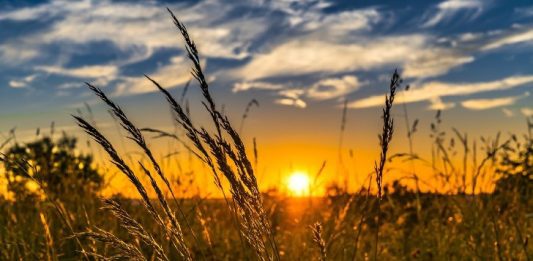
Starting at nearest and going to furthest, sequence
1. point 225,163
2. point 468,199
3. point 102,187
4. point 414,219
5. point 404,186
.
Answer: point 225,163 < point 468,199 < point 102,187 < point 414,219 < point 404,186

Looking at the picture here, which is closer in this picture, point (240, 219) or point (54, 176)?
point (240, 219)

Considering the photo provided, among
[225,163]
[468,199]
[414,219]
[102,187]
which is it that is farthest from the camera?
[414,219]

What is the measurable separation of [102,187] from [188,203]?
34.9 inches

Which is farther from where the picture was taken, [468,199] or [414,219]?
[414,219]

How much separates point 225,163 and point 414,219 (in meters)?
5.21

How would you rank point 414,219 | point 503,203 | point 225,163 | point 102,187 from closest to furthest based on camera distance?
1. point 225,163
2. point 503,203
3. point 102,187
4. point 414,219

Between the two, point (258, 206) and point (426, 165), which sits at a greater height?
point (426, 165)

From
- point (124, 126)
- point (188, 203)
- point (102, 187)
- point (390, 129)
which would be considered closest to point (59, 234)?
point (102, 187)

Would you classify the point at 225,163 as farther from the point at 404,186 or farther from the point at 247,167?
the point at 404,186

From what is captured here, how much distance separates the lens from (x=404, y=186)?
758cm

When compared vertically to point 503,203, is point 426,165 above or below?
above

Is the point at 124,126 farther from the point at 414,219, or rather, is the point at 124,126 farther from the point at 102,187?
the point at 414,219

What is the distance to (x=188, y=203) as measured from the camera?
600cm

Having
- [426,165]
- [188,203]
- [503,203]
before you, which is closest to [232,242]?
[188,203]
